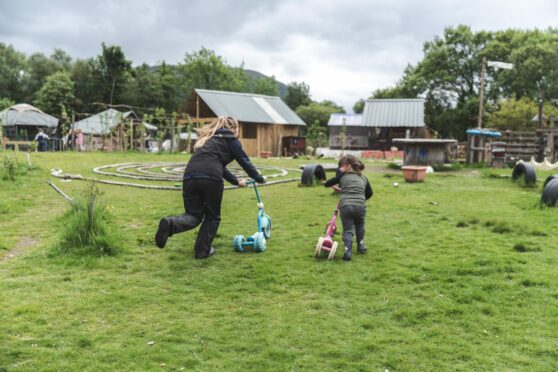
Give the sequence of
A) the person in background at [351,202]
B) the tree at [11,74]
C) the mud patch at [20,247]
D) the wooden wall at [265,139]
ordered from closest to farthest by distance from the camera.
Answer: the mud patch at [20,247] → the person in background at [351,202] → the wooden wall at [265,139] → the tree at [11,74]

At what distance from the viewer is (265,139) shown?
124ft

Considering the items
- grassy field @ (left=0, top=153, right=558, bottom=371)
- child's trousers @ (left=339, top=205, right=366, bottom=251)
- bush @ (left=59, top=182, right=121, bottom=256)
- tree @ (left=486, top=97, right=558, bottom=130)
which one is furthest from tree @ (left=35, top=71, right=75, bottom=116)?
child's trousers @ (left=339, top=205, right=366, bottom=251)

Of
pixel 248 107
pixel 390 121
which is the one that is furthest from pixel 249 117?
pixel 390 121

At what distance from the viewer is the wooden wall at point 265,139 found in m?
36.7

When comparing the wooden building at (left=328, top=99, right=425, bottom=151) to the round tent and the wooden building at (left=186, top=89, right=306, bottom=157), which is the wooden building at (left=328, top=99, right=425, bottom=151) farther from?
the round tent

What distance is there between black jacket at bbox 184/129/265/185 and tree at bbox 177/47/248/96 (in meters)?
64.7

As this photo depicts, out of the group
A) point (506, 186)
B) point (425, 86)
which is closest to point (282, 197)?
point (506, 186)

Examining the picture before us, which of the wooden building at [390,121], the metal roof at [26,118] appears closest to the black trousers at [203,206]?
the wooden building at [390,121]

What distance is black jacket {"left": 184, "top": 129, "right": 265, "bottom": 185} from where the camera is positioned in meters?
6.40

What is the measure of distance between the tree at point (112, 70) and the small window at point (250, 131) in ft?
88.8

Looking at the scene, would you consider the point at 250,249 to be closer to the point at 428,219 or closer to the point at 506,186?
the point at 428,219

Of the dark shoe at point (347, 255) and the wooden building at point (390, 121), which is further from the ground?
the wooden building at point (390, 121)

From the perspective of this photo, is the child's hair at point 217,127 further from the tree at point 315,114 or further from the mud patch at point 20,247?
the tree at point 315,114

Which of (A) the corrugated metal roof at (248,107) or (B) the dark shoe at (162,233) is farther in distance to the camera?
(A) the corrugated metal roof at (248,107)
